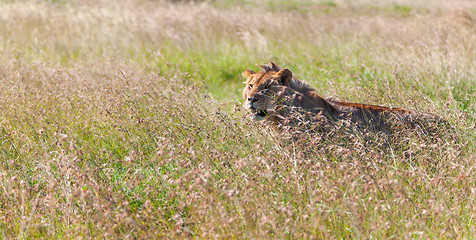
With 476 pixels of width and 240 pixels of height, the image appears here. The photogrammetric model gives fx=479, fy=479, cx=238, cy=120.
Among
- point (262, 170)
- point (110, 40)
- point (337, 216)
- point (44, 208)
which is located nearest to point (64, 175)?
point (44, 208)

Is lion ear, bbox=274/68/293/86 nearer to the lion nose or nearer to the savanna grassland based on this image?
the lion nose

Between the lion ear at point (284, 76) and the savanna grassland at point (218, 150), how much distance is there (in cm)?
50

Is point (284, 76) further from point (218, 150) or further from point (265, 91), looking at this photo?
point (218, 150)

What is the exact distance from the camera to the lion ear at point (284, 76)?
4.76 m

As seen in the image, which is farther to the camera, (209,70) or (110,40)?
(110,40)

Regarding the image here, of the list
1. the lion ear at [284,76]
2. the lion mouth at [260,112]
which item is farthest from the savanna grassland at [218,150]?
the lion ear at [284,76]

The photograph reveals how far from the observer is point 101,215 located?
345cm

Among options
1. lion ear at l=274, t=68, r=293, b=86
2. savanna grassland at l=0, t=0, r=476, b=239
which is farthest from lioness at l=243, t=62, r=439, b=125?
savanna grassland at l=0, t=0, r=476, b=239

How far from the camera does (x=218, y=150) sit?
14.2 feet

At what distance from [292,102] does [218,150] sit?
1.03 m

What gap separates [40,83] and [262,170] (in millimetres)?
4787

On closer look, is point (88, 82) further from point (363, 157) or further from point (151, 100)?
point (363, 157)

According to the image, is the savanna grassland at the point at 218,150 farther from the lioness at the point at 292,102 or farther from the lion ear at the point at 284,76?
the lion ear at the point at 284,76

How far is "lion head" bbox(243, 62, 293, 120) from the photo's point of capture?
15.3ft
